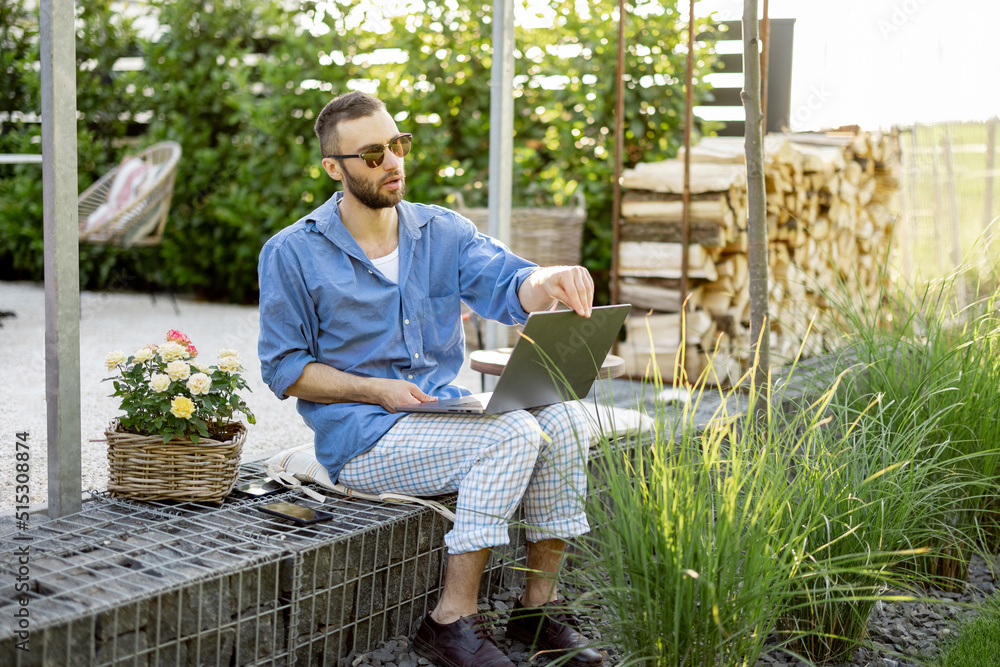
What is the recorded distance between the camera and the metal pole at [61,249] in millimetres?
1783

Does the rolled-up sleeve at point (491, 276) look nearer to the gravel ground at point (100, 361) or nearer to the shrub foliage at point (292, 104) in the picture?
the gravel ground at point (100, 361)

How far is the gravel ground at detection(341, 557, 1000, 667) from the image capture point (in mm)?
1870

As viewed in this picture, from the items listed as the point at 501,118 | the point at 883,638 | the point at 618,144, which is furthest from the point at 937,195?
the point at 883,638

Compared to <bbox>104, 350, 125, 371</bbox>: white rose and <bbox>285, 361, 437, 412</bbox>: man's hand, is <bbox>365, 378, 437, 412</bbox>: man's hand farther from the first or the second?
<bbox>104, 350, 125, 371</bbox>: white rose

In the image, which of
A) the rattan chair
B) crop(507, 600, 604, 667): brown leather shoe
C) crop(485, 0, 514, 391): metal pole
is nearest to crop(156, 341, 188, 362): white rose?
crop(507, 600, 604, 667): brown leather shoe

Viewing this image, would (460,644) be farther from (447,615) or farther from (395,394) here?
(395,394)

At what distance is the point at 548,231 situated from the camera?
4.55 meters

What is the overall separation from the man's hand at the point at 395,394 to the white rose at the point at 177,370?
37 centimetres

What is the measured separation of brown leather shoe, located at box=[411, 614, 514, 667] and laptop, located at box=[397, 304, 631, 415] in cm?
40

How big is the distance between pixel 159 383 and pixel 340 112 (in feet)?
2.25

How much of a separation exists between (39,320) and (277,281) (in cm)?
372

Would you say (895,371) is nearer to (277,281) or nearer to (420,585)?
(420,585)

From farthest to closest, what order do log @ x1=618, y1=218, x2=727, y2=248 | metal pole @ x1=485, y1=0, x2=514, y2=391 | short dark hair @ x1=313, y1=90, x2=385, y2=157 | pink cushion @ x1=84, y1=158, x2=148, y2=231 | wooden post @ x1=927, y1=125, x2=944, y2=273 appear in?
1. pink cushion @ x1=84, y1=158, x2=148, y2=231
2. wooden post @ x1=927, y1=125, x2=944, y2=273
3. log @ x1=618, y1=218, x2=727, y2=248
4. metal pole @ x1=485, y1=0, x2=514, y2=391
5. short dark hair @ x1=313, y1=90, x2=385, y2=157

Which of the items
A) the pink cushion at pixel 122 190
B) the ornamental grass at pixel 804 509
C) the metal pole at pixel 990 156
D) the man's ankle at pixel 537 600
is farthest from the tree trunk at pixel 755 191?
the metal pole at pixel 990 156
